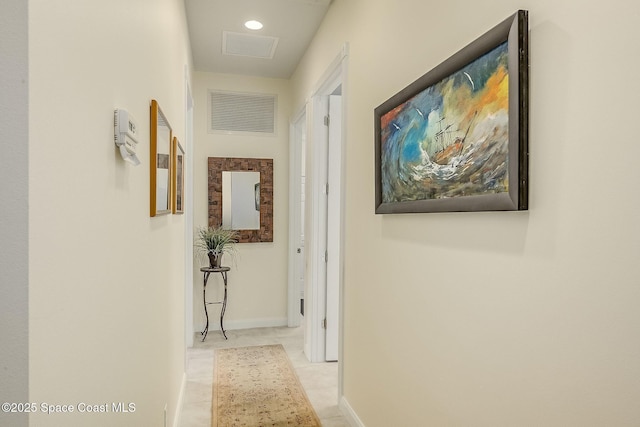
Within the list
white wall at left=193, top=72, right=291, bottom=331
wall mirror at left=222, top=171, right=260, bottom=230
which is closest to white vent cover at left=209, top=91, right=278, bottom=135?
white wall at left=193, top=72, right=291, bottom=331

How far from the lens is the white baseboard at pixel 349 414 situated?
2.37m

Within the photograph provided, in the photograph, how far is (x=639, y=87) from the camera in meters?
0.80

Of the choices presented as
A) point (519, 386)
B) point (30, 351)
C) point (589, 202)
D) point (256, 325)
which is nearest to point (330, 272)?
point (256, 325)

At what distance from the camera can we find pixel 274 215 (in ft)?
15.2

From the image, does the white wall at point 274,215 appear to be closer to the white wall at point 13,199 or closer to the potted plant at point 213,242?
the potted plant at point 213,242

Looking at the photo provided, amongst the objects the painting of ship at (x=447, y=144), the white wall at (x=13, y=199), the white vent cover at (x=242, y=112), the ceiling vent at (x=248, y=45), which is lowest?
the white wall at (x=13, y=199)

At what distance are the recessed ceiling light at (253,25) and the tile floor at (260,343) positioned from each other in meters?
2.81

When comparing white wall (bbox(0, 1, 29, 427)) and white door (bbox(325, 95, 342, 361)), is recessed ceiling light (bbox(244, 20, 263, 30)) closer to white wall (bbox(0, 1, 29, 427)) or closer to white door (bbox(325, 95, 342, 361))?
white door (bbox(325, 95, 342, 361))

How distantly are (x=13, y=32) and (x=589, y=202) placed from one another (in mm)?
1102

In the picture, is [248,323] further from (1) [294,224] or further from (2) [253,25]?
(2) [253,25]

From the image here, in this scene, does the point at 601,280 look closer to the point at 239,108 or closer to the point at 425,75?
the point at 425,75

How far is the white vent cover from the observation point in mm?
4438

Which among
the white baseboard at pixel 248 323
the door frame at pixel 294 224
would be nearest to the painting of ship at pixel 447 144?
the door frame at pixel 294 224

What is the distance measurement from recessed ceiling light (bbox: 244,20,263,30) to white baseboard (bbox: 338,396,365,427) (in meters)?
2.84
